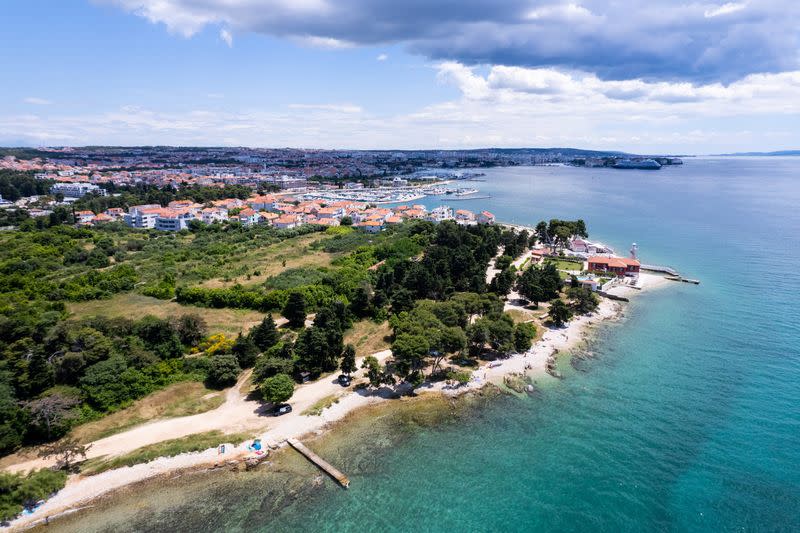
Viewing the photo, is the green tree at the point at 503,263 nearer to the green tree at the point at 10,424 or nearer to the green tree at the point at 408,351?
the green tree at the point at 408,351

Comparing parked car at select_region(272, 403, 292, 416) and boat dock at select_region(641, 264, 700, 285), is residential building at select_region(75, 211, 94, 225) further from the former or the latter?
boat dock at select_region(641, 264, 700, 285)

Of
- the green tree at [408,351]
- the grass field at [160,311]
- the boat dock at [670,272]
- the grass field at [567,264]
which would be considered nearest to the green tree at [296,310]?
the grass field at [160,311]

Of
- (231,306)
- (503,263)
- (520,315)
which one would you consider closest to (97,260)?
(231,306)

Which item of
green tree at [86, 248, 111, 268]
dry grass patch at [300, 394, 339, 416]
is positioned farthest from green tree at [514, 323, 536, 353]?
green tree at [86, 248, 111, 268]

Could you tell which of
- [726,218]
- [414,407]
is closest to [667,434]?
[414,407]

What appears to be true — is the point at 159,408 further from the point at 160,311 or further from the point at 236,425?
the point at 160,311

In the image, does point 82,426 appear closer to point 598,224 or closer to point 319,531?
point 319,531
